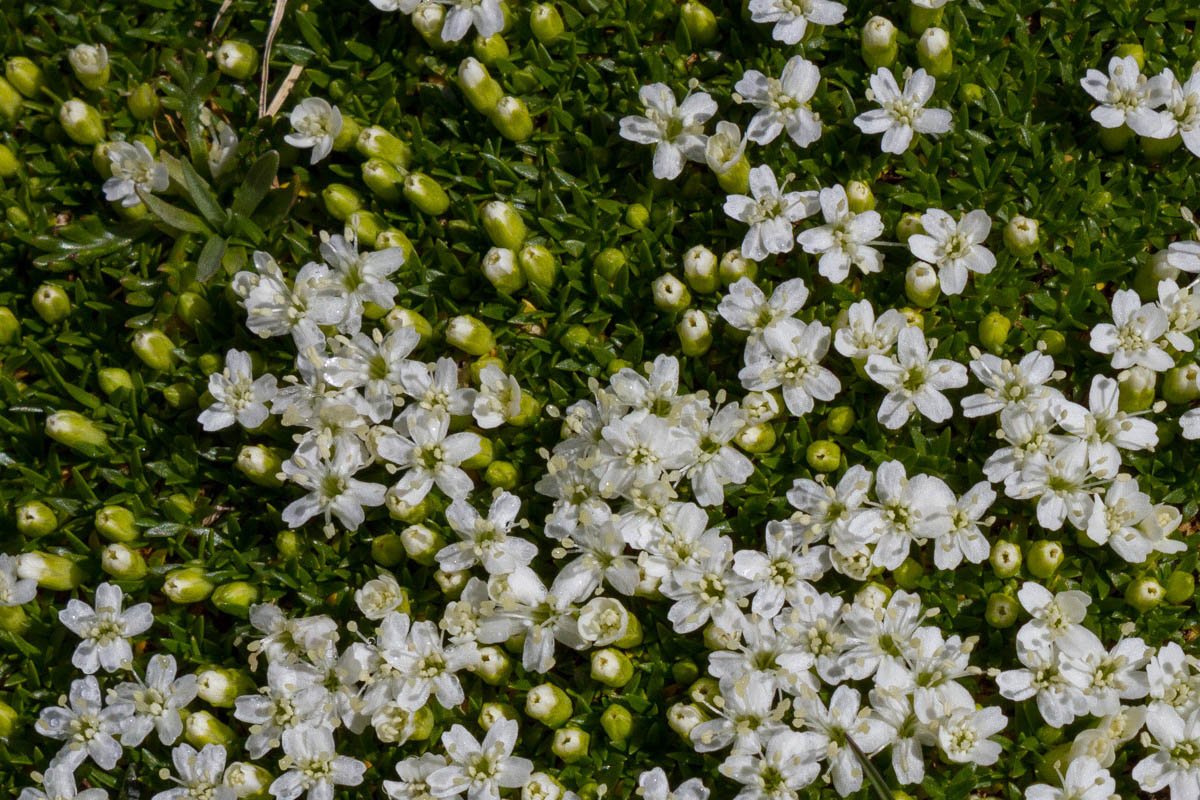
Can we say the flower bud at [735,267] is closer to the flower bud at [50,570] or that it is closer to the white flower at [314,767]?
the white flower at [314,767]

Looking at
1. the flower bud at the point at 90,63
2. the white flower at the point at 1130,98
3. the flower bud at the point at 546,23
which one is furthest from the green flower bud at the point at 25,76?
the white flower at the point at 1130,98

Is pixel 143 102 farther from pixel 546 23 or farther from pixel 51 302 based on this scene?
pixel 546 23

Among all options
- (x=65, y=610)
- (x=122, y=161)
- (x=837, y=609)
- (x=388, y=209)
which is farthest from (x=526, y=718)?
(x=122, y=161)

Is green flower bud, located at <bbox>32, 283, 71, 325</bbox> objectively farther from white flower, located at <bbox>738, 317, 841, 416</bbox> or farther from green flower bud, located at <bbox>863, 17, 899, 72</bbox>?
green flower bud, located at <bbox>863, 17, 899, 72</bbox>

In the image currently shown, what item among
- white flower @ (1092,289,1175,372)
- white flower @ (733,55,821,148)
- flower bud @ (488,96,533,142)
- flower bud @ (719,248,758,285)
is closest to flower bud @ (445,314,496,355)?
flower bud @ (488,96,533,142)

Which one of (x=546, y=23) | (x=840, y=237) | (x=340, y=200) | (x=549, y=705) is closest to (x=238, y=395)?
(x=340, y=200)

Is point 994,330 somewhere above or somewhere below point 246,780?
above
